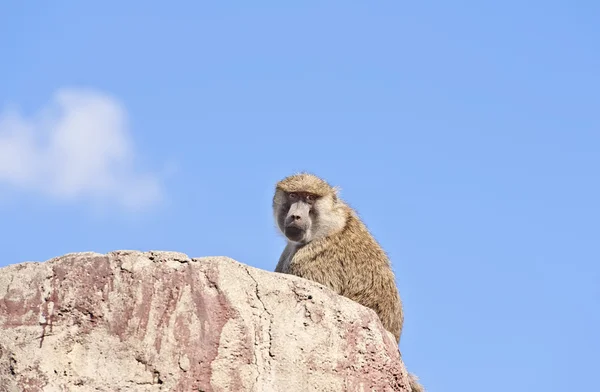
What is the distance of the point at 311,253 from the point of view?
1085 cm

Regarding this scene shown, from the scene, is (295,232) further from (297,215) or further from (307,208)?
(307,208)

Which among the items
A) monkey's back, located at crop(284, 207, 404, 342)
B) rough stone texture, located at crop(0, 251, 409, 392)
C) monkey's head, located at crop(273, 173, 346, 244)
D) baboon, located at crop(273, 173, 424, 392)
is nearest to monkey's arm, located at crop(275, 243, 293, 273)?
baboon, located at crop(273, 173, 424, 392)

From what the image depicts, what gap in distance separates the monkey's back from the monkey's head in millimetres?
156

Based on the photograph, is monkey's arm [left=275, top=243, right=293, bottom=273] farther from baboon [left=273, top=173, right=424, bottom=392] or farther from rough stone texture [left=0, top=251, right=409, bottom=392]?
rough stone texture [left=0, top=251, right=409, bottom=392]

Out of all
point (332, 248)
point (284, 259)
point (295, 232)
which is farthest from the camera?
point (284, 259)

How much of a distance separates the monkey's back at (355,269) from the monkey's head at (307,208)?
0.16 meters

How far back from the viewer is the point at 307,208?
37.2 feet

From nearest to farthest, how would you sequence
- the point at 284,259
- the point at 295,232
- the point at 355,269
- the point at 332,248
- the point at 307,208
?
the point at 355,269 → the point at 332,248 → the point at 295,232 → the point at 307,208 → the point at 284,259

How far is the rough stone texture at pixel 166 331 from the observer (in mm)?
6668

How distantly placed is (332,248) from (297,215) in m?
0.66

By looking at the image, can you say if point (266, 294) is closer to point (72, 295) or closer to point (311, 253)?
point (72, 295)

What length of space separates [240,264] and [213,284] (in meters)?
0.30

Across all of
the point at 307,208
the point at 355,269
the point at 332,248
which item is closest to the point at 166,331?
the point at 355,269

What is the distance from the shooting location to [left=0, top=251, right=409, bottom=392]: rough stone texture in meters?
6.67
